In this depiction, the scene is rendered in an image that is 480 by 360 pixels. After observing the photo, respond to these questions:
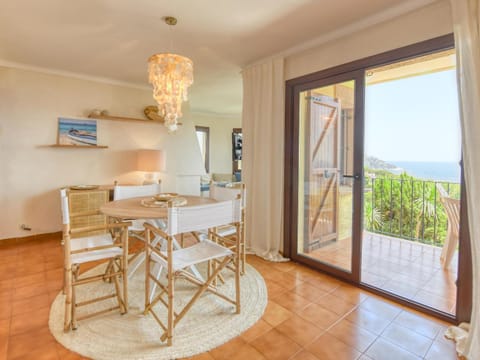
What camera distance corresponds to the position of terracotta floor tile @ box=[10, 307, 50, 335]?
1.84 m

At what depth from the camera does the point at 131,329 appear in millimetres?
1843

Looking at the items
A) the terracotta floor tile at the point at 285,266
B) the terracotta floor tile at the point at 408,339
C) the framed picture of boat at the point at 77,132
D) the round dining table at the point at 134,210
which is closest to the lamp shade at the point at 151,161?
the framed picture of boat at the point at 77,132

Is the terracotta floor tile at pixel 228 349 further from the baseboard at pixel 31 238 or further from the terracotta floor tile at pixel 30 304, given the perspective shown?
the baseboard at pixel 31 238

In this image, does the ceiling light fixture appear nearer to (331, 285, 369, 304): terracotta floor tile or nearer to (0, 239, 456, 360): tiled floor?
(0, 239, 456, 360): tiled floor

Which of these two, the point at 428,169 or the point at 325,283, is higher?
the point at 428,169

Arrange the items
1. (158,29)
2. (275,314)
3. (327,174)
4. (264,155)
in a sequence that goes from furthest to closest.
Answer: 1. (264,155)
2. (327,174)
3. (158,29)
4. (275,314)

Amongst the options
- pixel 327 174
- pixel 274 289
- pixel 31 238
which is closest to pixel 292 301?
pixel 274 289

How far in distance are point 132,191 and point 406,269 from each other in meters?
3.15

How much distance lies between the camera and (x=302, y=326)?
1912mm

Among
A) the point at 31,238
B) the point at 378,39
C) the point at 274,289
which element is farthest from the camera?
the point at 31,238

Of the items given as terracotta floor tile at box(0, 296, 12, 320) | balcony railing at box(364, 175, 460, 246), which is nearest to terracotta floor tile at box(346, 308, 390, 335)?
balcony railing at box(364, 175, 460, 246)

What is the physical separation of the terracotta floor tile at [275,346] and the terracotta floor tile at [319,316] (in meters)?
0.30

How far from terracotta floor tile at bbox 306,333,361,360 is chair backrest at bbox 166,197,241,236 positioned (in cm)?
96

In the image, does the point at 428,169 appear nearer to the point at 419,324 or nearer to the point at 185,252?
the point at 419,324
